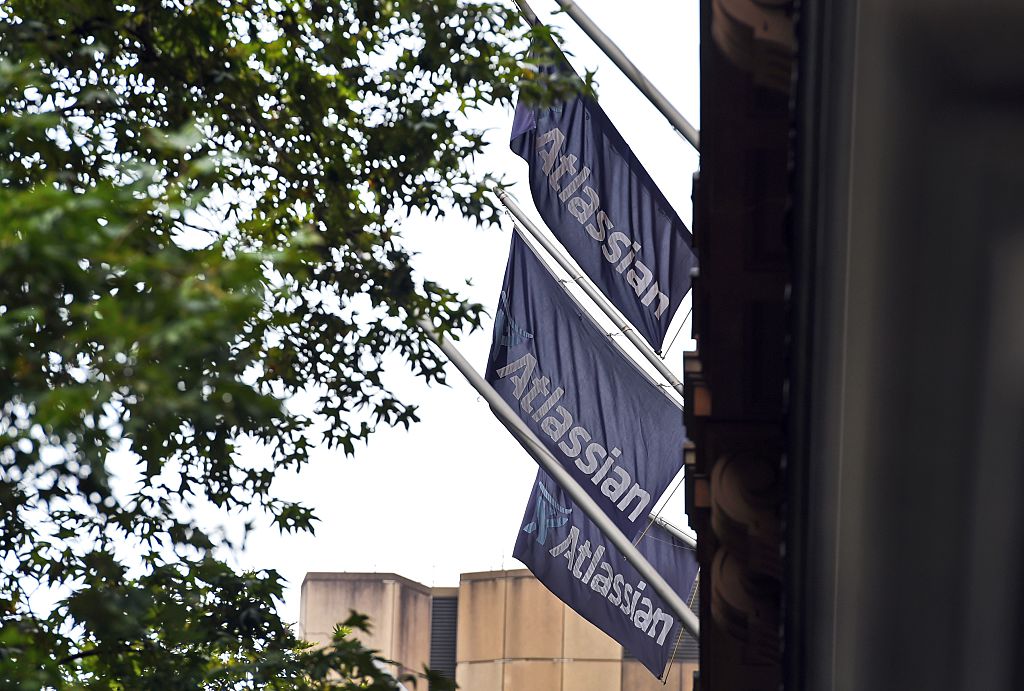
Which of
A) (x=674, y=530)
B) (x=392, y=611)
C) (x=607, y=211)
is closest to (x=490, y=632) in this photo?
(x=392, y=611)

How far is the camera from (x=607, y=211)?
11508 mm

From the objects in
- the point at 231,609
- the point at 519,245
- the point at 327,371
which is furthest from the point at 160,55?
the point at 519,245

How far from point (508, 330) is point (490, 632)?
30286mm

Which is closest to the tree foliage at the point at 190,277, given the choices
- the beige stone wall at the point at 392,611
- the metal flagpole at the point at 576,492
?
the metal flagpole at the point at 576,492

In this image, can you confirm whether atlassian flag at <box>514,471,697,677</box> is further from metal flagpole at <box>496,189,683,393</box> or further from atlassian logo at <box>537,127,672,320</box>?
atlassian logo at <box>537,127,672,320</box>

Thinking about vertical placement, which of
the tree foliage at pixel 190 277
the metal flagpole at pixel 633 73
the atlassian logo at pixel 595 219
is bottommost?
the tree foliage at pixel 190 277

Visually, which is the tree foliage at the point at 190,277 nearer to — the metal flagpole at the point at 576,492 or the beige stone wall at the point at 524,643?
the metal flagpole at the point at 576,492

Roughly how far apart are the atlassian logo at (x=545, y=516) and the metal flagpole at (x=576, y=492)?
77cm

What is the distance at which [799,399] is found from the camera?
191 inches

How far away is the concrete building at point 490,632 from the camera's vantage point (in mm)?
38656

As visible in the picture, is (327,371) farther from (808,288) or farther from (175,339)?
(175,339)

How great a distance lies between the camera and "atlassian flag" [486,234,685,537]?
11.2 m

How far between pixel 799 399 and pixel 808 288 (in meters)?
0.46

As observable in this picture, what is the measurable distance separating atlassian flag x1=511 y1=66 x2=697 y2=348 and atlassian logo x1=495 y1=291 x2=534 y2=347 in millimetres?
814
